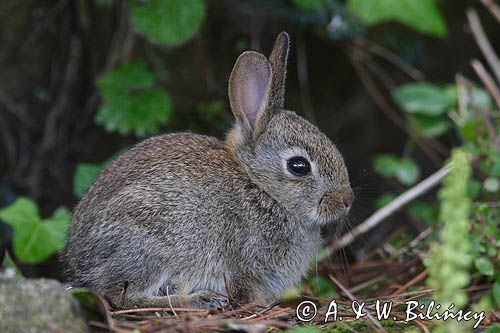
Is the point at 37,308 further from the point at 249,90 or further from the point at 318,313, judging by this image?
the point at 249,90

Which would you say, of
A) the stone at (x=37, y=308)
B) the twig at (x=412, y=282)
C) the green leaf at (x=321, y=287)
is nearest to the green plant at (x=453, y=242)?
the stone at (x=37, y=308)

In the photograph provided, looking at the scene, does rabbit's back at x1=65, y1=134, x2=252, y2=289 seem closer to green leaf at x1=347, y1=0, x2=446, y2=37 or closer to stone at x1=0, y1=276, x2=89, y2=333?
stone at x1=0, y1=276, x2=89, y2=333

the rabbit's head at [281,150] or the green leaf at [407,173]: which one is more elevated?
the rabbit's head at [281,150]

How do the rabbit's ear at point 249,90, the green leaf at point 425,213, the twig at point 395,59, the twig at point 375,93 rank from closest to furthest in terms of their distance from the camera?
1. the rabbit's ear at point 249,90
2. the green leaf at point 425,213
3. the twig at point 395,59
4. the twig at point 375,93

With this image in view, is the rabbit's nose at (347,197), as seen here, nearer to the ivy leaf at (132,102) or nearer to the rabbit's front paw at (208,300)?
the rabbit's front paw at (208,300)

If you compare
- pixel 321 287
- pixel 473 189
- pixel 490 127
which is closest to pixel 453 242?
pixel 473 189

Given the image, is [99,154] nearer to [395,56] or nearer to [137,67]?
[137,67]
